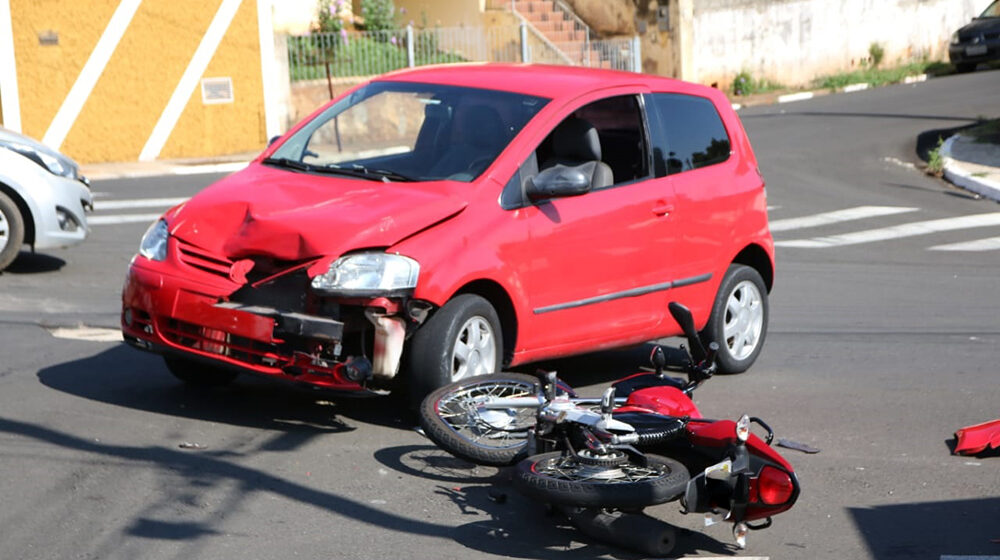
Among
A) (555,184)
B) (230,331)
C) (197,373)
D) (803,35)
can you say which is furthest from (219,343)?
(803,35)

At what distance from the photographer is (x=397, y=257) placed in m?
6.62

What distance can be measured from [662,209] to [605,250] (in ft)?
1.84

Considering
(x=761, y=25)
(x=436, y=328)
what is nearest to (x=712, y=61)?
(x=761, y=25)

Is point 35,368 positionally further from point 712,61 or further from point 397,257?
point 712,61

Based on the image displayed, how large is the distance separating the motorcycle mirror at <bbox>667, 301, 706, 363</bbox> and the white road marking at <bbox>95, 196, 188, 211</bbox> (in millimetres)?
10906

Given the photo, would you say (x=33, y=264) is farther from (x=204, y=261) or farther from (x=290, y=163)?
(x=204, y=261)

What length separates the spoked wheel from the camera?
6258mm

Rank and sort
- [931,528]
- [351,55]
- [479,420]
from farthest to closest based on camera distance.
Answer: [351,55] < [479,420] < [931,528]

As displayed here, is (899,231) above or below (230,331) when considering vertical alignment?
below

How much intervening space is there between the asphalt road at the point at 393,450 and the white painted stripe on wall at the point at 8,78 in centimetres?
1080

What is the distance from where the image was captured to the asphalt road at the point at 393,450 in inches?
217

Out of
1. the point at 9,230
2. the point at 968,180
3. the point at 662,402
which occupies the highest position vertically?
the point at 9,230

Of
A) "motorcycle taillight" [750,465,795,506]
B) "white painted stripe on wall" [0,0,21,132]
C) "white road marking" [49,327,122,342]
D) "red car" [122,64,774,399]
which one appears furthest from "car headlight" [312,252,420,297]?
"white painted stripe on wall" [0,0,21,132]

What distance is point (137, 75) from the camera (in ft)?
75.3
